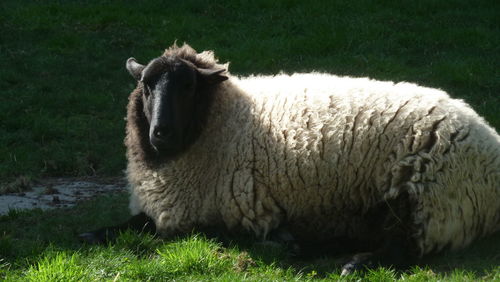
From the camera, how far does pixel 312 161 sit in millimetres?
6031

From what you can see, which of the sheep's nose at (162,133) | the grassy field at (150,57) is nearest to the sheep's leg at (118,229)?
the grassy field at (150,57)

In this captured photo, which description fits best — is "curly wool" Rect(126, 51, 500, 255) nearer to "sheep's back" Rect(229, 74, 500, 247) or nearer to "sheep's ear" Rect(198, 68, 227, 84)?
"sheep's back" Rect(229, 74, 500, 247)

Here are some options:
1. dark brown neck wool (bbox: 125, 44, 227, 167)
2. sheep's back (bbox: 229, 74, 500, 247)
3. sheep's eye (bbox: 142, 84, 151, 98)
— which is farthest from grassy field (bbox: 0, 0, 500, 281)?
sheep's eye (bbox: 142, 84, 151, 98)

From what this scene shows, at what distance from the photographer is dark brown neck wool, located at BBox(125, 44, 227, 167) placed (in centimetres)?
657

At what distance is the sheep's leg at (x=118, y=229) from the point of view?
611 cm

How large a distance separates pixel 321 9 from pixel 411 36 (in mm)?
2042

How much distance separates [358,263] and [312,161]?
966mm

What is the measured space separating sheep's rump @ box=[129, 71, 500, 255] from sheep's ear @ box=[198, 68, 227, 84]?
0.17 metres

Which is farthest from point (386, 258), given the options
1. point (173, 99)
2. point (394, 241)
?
point (173, 99)

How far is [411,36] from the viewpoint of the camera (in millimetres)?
12812

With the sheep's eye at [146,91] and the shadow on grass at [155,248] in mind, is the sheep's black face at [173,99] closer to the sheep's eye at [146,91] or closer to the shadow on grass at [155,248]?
the sheep's eye at [146,91]

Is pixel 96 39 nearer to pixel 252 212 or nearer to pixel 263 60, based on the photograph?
pixel 263 60

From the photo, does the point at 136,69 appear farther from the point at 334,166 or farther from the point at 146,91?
the point at 334,166

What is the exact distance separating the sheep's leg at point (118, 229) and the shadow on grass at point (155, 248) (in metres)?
0.10
